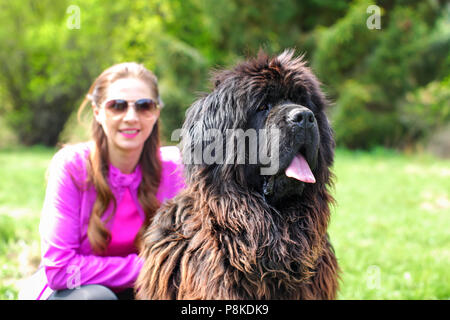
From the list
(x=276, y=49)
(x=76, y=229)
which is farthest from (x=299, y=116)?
(x=276, y=49)

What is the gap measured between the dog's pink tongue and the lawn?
5.48ft

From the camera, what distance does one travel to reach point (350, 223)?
5719 mm

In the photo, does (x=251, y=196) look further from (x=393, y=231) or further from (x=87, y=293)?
(x=393, y=231)

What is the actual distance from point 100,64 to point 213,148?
1697cm

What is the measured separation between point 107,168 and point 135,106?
46 cm

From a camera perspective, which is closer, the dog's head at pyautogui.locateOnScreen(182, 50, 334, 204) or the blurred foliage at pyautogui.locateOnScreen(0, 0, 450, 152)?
the dog's head at pyautogui.locateOnScreen(182, 50, 334, 204)

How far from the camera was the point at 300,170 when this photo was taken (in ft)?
7.16

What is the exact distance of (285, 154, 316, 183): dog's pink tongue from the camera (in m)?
2.16

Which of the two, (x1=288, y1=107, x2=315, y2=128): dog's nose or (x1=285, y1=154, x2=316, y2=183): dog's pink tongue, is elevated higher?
(x1=288, y1=107, x2=315, y2=128): dog's nose

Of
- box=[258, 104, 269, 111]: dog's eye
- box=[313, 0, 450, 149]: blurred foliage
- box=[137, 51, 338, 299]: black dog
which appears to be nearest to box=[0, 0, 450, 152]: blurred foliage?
box=[313, 0, 450, 149]: blurred foliage

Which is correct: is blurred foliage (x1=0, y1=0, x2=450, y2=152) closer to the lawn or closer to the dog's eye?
the lawn
